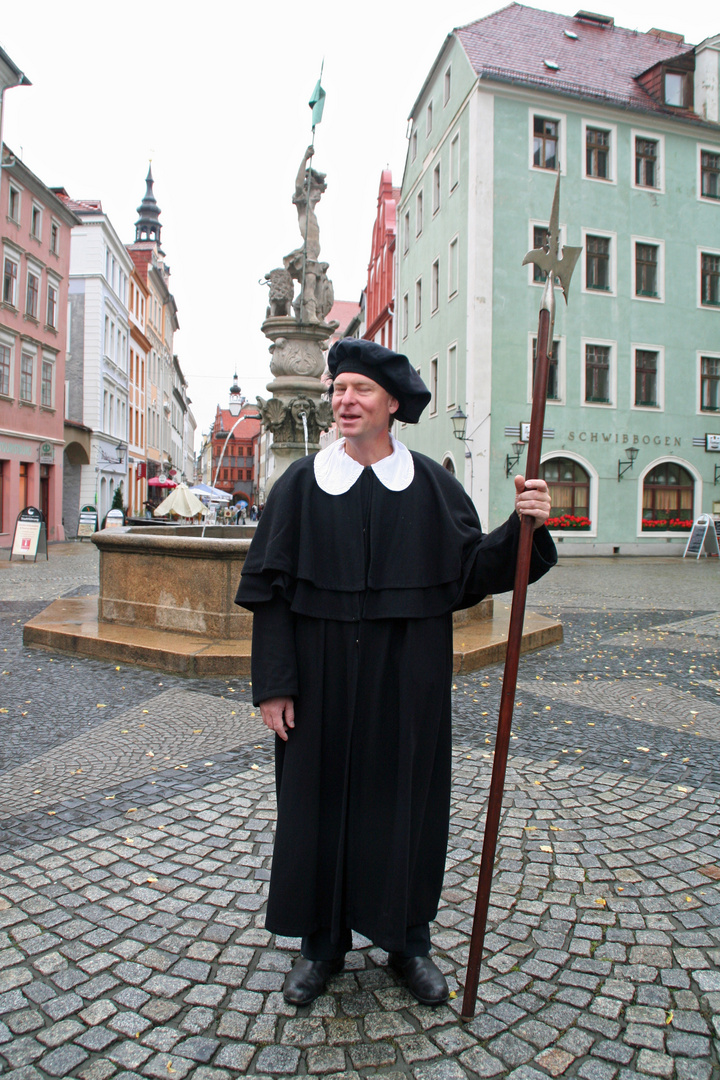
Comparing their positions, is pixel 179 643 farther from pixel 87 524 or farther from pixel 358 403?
pixel 87 524

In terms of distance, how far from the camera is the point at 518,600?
209 cm

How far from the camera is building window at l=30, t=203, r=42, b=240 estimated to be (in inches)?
1061

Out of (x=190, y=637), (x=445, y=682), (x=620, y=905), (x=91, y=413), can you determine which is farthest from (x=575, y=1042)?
(x=91, y=413)

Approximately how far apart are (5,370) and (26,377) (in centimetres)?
150

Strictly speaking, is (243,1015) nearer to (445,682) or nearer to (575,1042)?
(575,1042)

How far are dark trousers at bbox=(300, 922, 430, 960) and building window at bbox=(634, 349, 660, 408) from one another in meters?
24.8

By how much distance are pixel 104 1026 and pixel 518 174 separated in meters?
25.6

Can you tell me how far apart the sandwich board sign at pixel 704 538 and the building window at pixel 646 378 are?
15.2 feet

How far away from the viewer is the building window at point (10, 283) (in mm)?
25094

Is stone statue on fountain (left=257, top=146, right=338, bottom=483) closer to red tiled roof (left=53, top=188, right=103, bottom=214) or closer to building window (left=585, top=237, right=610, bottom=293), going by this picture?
building window (left=585, top=237, right=610, bottom=293)

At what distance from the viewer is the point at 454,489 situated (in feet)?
8.07

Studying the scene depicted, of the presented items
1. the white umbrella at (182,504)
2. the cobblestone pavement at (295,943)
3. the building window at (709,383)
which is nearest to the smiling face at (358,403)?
the cobblestone pavement at (295,943)

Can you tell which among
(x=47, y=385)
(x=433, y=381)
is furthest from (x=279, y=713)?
(x=47, y=385)

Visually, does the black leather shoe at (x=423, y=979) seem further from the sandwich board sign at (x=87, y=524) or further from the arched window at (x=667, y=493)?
the sandwich board sign at (x=87, y=524)
